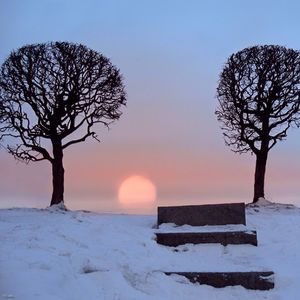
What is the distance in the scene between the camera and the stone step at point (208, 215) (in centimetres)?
1162

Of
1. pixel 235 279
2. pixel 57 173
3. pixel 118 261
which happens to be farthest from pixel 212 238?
pixel 57 173

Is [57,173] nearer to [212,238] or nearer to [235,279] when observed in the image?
[212,238]

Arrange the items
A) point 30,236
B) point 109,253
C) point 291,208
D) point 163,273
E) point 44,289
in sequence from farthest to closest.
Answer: point 291,208, point 30,236, point 109,253, point 163,273, point 44,289

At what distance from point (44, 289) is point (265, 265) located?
442 centimetres

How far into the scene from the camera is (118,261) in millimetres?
8164

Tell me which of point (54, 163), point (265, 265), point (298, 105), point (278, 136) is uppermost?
point (298, 105)

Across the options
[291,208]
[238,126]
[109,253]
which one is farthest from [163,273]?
[238,126]

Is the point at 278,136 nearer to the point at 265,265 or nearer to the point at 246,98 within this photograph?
the point at 246,98

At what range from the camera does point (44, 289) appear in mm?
6098

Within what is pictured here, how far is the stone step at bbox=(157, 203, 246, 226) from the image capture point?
1162cm

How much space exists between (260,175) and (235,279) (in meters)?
11.4

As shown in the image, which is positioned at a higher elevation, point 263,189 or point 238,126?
point 238,126

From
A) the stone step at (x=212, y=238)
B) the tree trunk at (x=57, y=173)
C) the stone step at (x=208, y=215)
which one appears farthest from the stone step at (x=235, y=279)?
the tree trunk at (x=57, y=173)

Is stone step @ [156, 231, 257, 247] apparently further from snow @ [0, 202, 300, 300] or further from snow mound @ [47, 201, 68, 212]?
snow mound @ [47, 201, 68, 212]
